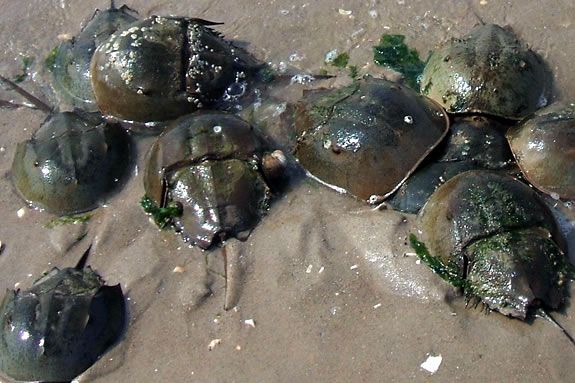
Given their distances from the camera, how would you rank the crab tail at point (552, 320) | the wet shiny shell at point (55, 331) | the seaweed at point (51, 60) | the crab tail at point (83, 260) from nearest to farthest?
1. the crab tail at point (552, 320)
2. the wet shiny shell at point (55, 331)
3. the crab tail at point (83, 260)
4. the seaweed at point (51, 60)

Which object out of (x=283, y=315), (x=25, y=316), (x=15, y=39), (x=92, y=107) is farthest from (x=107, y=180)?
(x=15, y=39)

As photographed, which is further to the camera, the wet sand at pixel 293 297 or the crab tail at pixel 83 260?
the crab tail at pixel 83 260

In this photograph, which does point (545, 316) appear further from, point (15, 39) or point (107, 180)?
point (15, 39)

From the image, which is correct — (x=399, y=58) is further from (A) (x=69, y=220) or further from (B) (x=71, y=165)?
(A) (x=69, y=220)

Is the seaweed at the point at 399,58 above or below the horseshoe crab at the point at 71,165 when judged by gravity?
above

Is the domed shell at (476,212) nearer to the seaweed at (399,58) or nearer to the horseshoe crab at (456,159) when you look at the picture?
the horseshoe crab at (456,159)

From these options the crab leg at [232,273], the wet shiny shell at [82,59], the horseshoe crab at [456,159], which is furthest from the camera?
the wet shiny shell at [82,59]

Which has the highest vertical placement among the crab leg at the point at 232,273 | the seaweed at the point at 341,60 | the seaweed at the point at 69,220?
the seaweed at the point at 341,60

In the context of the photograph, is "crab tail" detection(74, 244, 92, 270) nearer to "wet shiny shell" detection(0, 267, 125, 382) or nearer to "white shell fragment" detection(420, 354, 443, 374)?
"wet shiny shell" detection(0, 267, 125, 382)

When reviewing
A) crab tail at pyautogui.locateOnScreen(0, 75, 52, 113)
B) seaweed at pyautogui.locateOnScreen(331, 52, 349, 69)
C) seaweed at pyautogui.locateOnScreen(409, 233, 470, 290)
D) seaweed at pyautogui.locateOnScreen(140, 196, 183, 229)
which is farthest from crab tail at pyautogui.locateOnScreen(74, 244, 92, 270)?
seaweed at pyautogui.locateOnScreen(331, 52, 349, 69)

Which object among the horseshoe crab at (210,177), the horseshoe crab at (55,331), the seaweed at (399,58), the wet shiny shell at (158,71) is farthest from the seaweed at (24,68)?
the seaweed at (399,58)
